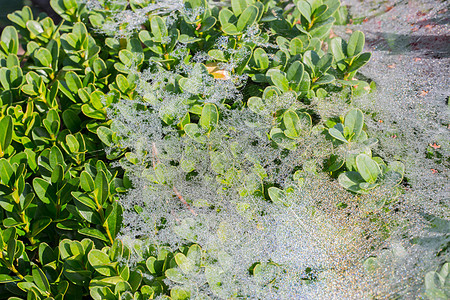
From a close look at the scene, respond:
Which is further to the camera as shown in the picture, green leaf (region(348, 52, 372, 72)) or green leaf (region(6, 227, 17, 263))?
green leaf (region(348, 52, 372, 72))

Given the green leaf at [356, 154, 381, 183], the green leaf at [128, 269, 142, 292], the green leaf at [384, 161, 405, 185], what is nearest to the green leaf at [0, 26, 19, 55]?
the green leaf at [128, 269, 142, 292]

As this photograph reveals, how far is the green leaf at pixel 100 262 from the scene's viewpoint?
117 centimetres

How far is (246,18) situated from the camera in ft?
5.51

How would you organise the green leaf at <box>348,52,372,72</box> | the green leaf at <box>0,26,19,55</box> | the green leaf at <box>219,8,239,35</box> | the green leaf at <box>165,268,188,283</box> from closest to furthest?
1. the green leaf at <box>165,268,188,283</box>
2. the green leaf at <box>348,52,372,72</box>
3. the green leaf at <box>219,8,239,35</box>
4. the green leaf at <box>0,26,19,55</box>

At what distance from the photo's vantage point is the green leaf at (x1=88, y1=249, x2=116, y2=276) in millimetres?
1173

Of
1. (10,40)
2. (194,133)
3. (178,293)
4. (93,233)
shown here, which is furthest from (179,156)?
(10,40)

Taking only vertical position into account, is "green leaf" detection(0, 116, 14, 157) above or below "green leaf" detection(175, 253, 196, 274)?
above

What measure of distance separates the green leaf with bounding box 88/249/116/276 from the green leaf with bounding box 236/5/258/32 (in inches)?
44.4

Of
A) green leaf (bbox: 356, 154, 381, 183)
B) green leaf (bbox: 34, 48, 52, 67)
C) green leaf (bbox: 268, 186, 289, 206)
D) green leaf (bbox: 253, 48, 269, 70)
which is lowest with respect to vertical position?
green leaf (bbox: 268, 186, 289, 206)

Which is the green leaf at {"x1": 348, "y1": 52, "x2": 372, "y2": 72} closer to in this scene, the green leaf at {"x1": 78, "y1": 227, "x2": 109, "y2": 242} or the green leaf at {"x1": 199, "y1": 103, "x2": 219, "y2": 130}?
the green leaf at {"x1": 199, "y1": 103, "x2": 219, "y2": 130}

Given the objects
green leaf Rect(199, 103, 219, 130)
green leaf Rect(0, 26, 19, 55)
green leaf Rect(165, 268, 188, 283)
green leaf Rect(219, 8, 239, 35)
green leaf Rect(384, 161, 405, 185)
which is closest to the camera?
green leaf Rect(165, 268, 188, 283)

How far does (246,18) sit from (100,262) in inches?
47.1

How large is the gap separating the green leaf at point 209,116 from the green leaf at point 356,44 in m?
0.67

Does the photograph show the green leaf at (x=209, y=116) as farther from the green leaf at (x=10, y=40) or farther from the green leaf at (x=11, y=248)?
the green leaf at (x=10, y=40)
